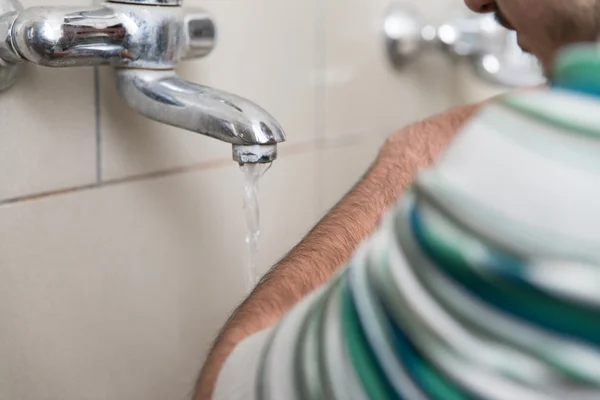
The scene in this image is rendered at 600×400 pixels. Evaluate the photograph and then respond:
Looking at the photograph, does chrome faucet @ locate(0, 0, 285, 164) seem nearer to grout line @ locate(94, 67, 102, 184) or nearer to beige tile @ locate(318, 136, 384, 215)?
grout line @ locate(94, 67, 102, 184)

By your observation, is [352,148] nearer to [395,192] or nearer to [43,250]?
[395,192]

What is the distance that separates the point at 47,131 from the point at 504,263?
342 mm

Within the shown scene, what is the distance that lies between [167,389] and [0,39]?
306 millimetres

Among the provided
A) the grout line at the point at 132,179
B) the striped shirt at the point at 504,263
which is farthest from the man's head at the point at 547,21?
the grout line at the point at 132,179

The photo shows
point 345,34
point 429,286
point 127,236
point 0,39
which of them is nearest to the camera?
point 429,286

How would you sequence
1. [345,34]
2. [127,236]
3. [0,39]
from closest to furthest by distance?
[0,39], [127,236], [345,34]

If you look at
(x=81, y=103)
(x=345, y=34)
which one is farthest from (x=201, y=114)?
(x=345, y=34)

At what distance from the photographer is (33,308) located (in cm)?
49

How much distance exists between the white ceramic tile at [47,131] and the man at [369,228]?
0.52ft

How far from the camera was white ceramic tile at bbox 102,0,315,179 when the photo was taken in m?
0.54

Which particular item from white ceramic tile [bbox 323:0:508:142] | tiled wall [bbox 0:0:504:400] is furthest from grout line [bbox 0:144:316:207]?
white ceramic tile [bbox 323:0:508:142]

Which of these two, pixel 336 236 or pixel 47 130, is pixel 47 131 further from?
pixel 336 236

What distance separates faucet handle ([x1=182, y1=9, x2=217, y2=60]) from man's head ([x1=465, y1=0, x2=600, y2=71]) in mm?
179

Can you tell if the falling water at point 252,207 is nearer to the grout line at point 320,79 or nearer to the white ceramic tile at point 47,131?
the white ceramic tile at point 47,131
